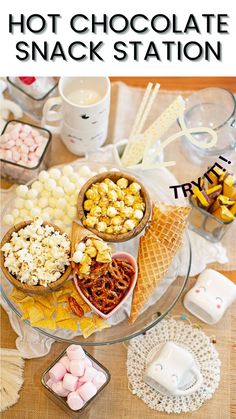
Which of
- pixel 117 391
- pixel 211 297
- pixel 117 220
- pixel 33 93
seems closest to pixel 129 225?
pixel 117 220

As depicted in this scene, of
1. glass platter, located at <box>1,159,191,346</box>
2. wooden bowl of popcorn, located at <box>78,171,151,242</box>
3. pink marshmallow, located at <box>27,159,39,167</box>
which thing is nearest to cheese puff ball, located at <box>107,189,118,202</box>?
wooden bowl of popcorn, located at <box>78,171,151,242</box>

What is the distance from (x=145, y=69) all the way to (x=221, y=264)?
0.57 metres

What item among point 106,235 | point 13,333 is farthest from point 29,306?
point 106,235

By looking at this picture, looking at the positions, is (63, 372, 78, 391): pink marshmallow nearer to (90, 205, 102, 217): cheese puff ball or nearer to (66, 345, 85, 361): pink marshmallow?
(66, 345, 85, 361): pink marshmallow

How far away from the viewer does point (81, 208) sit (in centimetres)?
137

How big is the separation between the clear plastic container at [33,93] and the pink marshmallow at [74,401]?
2.33 feet

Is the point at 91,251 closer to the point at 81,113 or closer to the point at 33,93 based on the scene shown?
the point at 81,113

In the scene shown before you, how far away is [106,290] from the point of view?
1.30 m

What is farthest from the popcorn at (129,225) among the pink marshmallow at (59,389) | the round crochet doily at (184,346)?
the pink marshmallow at (59,389)

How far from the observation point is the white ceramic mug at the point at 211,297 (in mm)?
1393

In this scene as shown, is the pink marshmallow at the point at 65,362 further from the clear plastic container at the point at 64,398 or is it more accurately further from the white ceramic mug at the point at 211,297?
the white ceramic mug at the point at 211,297

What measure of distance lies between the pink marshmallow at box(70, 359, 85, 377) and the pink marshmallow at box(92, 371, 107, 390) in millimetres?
32

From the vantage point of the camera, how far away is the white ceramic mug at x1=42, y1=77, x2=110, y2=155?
1485 mm

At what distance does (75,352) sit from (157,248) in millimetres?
273
